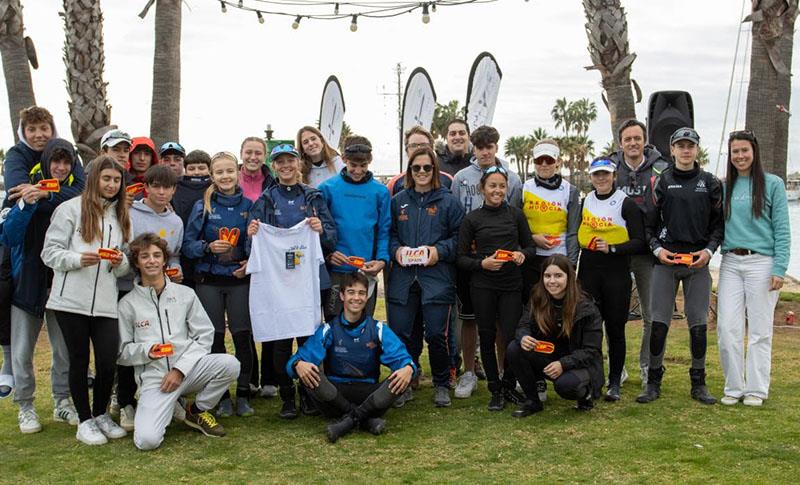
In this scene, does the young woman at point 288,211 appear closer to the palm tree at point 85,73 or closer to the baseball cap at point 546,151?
the baseball cap at point 546,151

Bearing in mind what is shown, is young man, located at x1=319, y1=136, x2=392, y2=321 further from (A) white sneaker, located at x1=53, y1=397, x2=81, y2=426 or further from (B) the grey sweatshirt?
(A) white sneaker, located at x1=53, y1=397, x2=81, y2=426

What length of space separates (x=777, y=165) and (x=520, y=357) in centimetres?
672

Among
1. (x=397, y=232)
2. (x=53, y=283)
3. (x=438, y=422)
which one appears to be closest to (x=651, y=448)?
(x=438, y=422)

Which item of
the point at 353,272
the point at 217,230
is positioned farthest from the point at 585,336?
the point at 217,230

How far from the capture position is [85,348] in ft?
17.8

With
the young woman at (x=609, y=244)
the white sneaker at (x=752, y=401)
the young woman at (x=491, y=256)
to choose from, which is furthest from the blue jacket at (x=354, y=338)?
the white sneaker at (x=752, y=401)

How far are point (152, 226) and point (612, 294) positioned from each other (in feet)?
12.0

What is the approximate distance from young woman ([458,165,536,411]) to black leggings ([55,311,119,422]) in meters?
2.69

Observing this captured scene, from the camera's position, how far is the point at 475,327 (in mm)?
6875

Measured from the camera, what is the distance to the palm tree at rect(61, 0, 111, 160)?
420 inches

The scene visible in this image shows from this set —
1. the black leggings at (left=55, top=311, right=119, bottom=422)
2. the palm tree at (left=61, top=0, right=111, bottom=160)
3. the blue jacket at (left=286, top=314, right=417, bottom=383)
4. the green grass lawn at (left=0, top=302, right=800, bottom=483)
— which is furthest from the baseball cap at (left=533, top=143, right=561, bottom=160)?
the palm tree at (left=61, top=0, right=111, bottom=160)

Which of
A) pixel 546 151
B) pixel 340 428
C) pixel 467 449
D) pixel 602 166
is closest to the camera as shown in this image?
pixel 467 449

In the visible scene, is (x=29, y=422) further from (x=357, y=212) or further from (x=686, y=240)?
(x=686, y=240)

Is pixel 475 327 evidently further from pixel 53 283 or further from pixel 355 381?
pixel 53 283
